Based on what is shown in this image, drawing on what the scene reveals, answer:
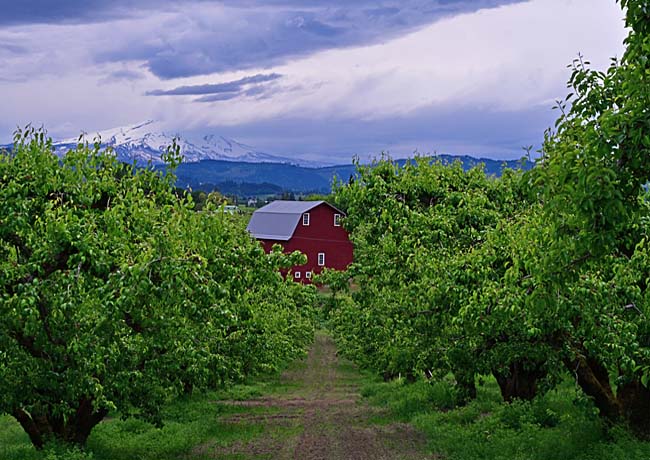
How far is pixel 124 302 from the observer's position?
10.3m

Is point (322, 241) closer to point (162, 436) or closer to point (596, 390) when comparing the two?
point (162, 436)

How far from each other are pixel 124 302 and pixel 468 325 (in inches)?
356

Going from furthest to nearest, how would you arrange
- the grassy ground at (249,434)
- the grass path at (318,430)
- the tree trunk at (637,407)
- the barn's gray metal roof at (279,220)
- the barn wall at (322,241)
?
the barn's gray metal roof at (279,220) → the barn wall at (322,241) → the grass path at (318,430) → the grassy ground at (249,434) → the tree trunk at (637,407)

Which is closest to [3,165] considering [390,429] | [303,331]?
[390,429]

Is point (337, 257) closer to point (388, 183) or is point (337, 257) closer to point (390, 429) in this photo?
point (390, 429)

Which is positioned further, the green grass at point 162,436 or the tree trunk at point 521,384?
the tree trunk at point 521,384

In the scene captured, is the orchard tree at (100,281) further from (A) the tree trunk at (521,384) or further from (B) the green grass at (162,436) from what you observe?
(A) the tree trunk at (521,384)

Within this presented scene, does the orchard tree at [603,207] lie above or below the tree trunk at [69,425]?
above

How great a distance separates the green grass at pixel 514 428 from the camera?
17453mm

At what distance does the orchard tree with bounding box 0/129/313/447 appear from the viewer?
1123 centimetres

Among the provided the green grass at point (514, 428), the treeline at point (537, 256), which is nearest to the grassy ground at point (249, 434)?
the green grass at point (514, 428)

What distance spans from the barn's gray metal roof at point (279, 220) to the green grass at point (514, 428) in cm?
5256

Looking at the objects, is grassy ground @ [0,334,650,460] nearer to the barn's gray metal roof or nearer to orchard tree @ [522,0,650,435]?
orchard tree @ [522,0,650,435]

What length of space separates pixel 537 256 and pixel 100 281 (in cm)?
714
